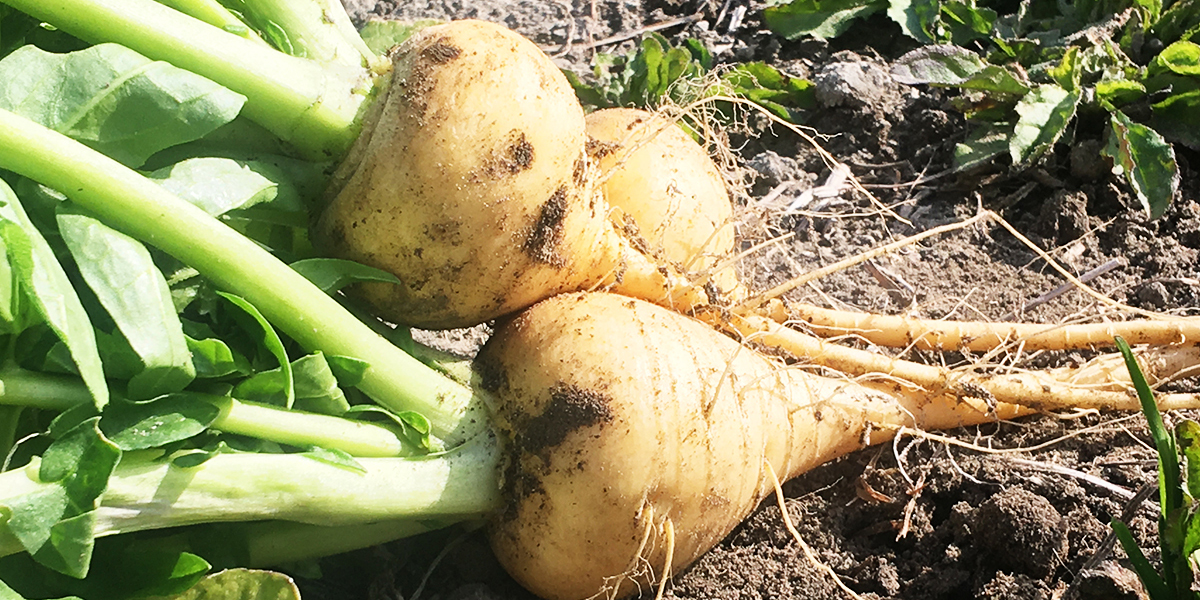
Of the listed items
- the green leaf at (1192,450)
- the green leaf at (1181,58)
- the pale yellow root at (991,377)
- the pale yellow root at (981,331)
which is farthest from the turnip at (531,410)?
the green leaf at (1181,58)

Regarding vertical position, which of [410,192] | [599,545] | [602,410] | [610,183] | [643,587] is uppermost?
[410,192]

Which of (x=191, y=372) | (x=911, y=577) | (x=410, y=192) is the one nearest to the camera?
(x=191, y=372)

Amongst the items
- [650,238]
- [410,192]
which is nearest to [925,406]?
[650,238]

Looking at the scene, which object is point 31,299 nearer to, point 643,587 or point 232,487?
point 232,487

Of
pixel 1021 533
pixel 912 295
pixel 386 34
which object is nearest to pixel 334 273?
pixel 386 34

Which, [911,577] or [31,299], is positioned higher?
[31,299]

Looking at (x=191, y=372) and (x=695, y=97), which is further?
(x=695, y=97)

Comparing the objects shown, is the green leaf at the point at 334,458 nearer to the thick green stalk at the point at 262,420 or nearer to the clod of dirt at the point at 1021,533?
the thick green stalk at the point at 262,420
